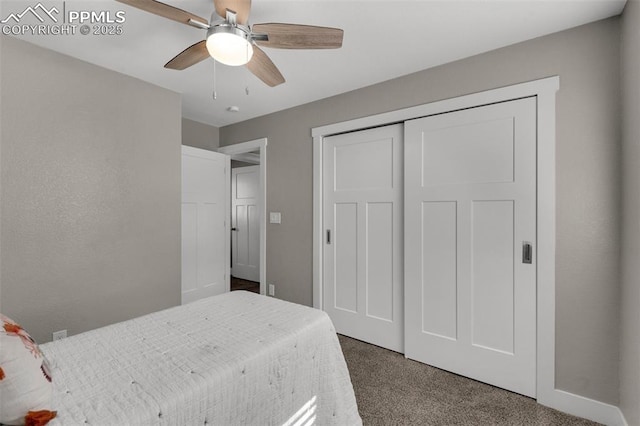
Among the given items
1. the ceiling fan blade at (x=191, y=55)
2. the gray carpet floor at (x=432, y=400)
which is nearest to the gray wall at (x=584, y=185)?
the gray carpet floor at (x=432, y=400)

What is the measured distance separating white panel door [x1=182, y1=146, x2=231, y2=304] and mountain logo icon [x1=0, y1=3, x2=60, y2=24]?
61.7 inches

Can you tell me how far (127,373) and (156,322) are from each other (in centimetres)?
48

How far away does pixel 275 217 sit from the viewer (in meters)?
3.47

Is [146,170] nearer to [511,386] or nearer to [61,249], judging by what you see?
[61,249]

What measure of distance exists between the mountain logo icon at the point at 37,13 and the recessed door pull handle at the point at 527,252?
337 cm

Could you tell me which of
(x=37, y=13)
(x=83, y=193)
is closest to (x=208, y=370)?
(x=83, y=193)

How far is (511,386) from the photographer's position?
2098 mm

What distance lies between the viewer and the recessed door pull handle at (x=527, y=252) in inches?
80.1

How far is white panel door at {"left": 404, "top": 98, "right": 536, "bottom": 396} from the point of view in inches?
81.0

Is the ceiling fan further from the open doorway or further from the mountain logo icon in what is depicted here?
the open doorway

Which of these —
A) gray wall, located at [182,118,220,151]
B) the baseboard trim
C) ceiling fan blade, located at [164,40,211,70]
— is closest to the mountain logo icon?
ceiling fan blade, located at [164,40,211,70]

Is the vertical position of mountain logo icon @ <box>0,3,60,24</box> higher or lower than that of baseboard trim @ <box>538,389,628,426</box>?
higher

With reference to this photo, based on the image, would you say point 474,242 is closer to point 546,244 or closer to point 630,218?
point 546,244

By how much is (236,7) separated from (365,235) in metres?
2.05
